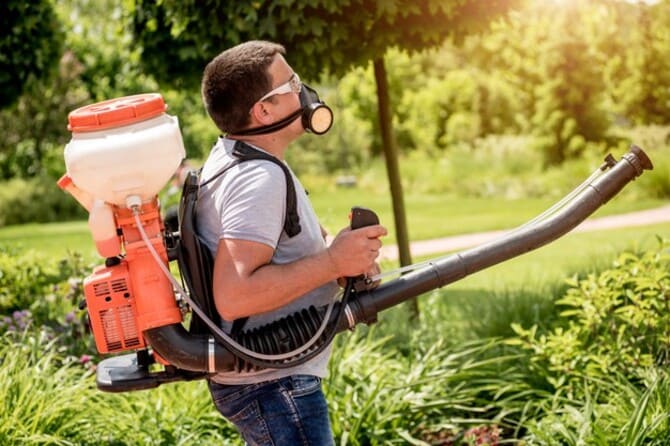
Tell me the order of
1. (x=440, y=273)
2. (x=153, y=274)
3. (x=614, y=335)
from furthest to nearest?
(x=614, y=335) < (x=440, y=273) < (x=153, y=274)

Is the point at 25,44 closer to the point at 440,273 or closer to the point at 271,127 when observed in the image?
the point at 271,127

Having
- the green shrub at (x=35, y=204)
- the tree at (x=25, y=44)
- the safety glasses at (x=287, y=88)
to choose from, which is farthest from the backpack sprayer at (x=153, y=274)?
→ the green shrub at (x=35, y=204)

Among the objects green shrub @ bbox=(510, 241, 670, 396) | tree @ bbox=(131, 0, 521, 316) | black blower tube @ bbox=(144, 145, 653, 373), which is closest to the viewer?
black blower tube @ bbox=(144, 145, 653, 373)

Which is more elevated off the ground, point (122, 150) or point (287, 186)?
point (122, 150)

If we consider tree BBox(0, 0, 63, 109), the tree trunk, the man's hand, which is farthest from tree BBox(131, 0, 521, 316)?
the man's hand

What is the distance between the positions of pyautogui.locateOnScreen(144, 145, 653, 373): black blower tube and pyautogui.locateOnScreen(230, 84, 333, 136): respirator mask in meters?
0.44

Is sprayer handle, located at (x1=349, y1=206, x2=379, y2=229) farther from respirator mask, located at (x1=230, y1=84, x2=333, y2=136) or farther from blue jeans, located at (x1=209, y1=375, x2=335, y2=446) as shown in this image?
blue jeans, located at (x1=209, y1=375, x2=335, y2=446)

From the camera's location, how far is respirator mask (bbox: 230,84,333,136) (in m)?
2.47

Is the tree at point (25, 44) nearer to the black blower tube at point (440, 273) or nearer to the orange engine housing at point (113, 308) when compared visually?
the orange engine housing at point (113, 308)

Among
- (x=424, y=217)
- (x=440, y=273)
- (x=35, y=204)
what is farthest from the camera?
(x=35, y=204)

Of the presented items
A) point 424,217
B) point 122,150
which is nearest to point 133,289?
point 122,150

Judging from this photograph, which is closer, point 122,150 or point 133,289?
point 122,150

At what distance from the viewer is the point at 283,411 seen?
2.41 m

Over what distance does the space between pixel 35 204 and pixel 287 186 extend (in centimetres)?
1645
